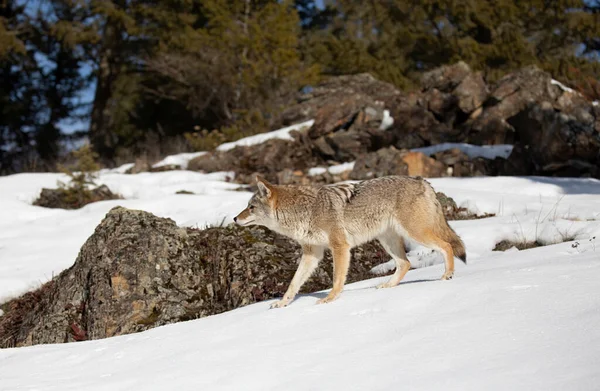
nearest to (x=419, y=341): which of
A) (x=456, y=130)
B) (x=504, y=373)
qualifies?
(x=504, y=373)

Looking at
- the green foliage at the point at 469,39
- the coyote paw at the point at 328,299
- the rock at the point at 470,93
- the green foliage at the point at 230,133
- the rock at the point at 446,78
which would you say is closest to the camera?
the coyote paw at the point at 328,299

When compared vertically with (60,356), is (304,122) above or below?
above

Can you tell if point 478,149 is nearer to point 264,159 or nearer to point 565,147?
point 565,147

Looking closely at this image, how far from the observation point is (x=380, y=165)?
1548 centimetres

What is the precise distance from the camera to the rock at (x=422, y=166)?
15.8 metres

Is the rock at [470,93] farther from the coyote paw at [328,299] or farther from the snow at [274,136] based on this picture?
the coyote paw at [328,299]

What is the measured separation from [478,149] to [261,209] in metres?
11.5

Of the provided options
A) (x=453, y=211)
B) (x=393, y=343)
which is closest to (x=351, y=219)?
(x=393, y=343)

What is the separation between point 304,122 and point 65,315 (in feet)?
45.1

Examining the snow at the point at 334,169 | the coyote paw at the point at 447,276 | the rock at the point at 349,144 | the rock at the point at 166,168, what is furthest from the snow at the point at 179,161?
the coyote paw at the point at 447,276

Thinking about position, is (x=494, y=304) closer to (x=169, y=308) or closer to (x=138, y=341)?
(x=138, y=341)

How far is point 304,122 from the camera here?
2033 centimetres

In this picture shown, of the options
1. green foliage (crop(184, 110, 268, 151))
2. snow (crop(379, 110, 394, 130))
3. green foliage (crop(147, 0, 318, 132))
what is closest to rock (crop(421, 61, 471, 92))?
snow (crop(379, 110, 394, 130))

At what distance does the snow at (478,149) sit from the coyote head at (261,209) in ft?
35.2
